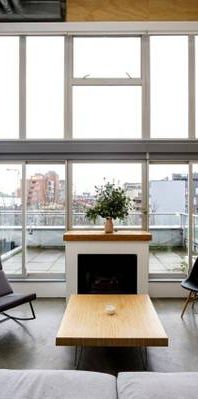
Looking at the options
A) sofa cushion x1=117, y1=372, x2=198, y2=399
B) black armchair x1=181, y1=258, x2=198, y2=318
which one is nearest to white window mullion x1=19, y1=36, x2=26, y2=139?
black armchair x1=181, y1=258, x2=198, y2=318

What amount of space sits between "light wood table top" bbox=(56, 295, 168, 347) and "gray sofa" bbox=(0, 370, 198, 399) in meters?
0.86

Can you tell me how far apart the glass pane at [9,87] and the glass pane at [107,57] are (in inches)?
38.4

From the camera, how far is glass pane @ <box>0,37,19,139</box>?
5156 mm

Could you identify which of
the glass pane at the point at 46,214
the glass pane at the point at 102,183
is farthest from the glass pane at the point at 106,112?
the glass pane at the point at 46,214

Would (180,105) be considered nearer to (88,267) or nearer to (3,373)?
(88,267)

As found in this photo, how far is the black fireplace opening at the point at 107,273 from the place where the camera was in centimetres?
481

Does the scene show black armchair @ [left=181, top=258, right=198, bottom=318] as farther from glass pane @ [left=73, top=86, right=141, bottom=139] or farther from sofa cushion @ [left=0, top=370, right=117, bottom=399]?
sofa cushion @ [left=0, top=370, right=117, bottom=399]

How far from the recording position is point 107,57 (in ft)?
17.0

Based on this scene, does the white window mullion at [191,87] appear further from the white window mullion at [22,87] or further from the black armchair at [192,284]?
the white window mullion at [22,87]

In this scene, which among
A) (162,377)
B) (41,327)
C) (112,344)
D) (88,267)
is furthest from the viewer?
(88,267)

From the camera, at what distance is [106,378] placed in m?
1.79

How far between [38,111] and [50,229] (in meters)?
1.90

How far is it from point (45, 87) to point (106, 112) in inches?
41.5

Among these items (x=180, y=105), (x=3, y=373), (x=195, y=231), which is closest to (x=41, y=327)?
(x=3, y=373)
